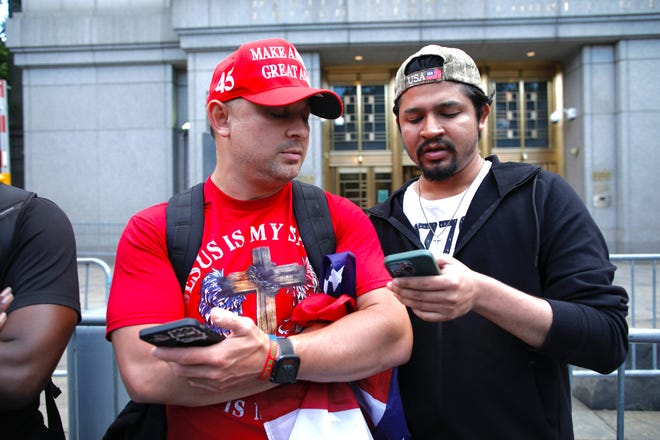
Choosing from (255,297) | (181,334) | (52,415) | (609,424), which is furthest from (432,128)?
(609,424)

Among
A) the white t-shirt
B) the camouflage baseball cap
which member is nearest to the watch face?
the white t-shirt

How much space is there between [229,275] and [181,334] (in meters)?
0.45

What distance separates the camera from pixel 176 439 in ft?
5.77

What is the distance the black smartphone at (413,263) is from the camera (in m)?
1.35

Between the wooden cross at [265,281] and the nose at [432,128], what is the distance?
0.76m

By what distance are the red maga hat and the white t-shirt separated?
648mm

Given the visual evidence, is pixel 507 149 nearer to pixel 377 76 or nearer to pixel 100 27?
pixel 377 76

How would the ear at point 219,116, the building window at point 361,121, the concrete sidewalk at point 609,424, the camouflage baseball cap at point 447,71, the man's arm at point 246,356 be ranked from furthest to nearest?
the building window at point 361,121
the concrete sidewalk at point 609,424
the camouflage baseball cap at point 447,71
the ear at point 219,116
the man's arm at point 246,356

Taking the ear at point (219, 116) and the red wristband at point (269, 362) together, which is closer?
the red wristband at point (269, 362)

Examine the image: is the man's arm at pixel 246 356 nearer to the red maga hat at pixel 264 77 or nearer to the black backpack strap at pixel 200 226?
the black backpack strap at pixel 200 226

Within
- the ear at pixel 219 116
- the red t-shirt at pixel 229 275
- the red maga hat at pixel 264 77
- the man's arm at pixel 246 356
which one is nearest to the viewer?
the man's arm at pixel 246 356

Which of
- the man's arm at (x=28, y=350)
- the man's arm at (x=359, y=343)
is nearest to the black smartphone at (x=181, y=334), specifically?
the man's arm at (x=359, y=343)

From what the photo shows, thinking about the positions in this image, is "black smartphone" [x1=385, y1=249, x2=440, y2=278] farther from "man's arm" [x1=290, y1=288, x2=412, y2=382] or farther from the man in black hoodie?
"man's arm" [x1=290, y1=288, x2=412, y2=382]

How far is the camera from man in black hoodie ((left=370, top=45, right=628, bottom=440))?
1677 millimetres
